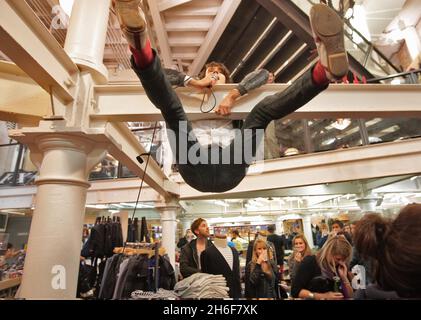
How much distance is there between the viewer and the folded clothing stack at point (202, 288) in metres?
1.91

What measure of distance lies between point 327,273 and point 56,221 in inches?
79.9

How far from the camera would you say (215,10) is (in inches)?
225

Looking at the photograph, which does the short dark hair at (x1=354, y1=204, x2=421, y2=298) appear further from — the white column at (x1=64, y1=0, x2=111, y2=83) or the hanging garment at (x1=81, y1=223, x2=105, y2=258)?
the hanging garment at (x1=81, y1=223, x2=105, y2=258)

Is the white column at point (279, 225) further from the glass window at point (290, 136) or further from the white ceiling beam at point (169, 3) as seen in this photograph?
the white ceiling beam at point (169, 3)

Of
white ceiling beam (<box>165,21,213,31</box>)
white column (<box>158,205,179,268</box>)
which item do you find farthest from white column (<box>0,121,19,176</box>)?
white ceiling beam (<box>165,21,213,31</box>)

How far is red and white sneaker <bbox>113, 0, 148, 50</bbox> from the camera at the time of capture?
3.44ft

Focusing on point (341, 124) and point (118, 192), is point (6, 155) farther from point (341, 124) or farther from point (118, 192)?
point (341, 124)

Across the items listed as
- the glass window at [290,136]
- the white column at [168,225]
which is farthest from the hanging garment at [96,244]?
the glass window at [290,136]

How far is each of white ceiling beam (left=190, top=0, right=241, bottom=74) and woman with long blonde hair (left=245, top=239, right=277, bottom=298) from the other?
457 centimetres

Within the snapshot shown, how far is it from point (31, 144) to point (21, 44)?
0.71 metres

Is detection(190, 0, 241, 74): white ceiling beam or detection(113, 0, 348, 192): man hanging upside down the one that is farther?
detection(190, 0, 241, 74): white ceiling beam

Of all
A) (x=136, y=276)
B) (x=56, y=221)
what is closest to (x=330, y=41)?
(x=56, y=221)
